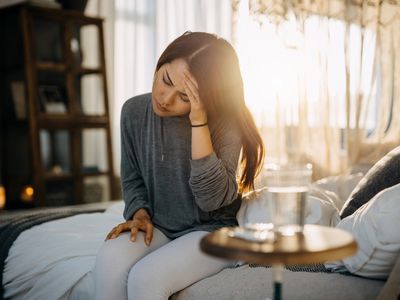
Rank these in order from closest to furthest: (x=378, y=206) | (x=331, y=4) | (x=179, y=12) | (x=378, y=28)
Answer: (x=378, y=206), (x=378, y=28), (x=331, y=4), (x=179, y=12)

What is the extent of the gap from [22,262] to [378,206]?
44.6 inches

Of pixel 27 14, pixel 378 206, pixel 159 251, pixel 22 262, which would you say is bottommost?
pixel 22 262

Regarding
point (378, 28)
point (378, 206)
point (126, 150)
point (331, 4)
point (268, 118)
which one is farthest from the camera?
point (268, 118)

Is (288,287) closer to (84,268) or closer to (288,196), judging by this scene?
(288,196)

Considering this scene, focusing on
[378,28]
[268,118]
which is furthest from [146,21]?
[378,28]

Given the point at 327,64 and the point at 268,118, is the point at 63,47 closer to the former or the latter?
the point at 268,118

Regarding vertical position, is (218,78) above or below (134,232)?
above

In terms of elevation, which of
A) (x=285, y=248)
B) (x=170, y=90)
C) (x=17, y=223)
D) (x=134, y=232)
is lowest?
(x=17, y=223)

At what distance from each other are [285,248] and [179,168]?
0.79 m

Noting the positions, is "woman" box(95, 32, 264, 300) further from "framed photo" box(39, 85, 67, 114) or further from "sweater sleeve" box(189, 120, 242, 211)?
"framed photo" box(39, 85, 67, 114)

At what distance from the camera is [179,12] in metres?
4.40

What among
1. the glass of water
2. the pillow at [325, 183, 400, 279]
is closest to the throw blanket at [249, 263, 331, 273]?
the pillow at [325, 183, 400, 279]

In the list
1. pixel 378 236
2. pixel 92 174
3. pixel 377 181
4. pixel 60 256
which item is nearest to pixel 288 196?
pixel 378 236

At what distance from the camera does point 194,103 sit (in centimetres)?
147
